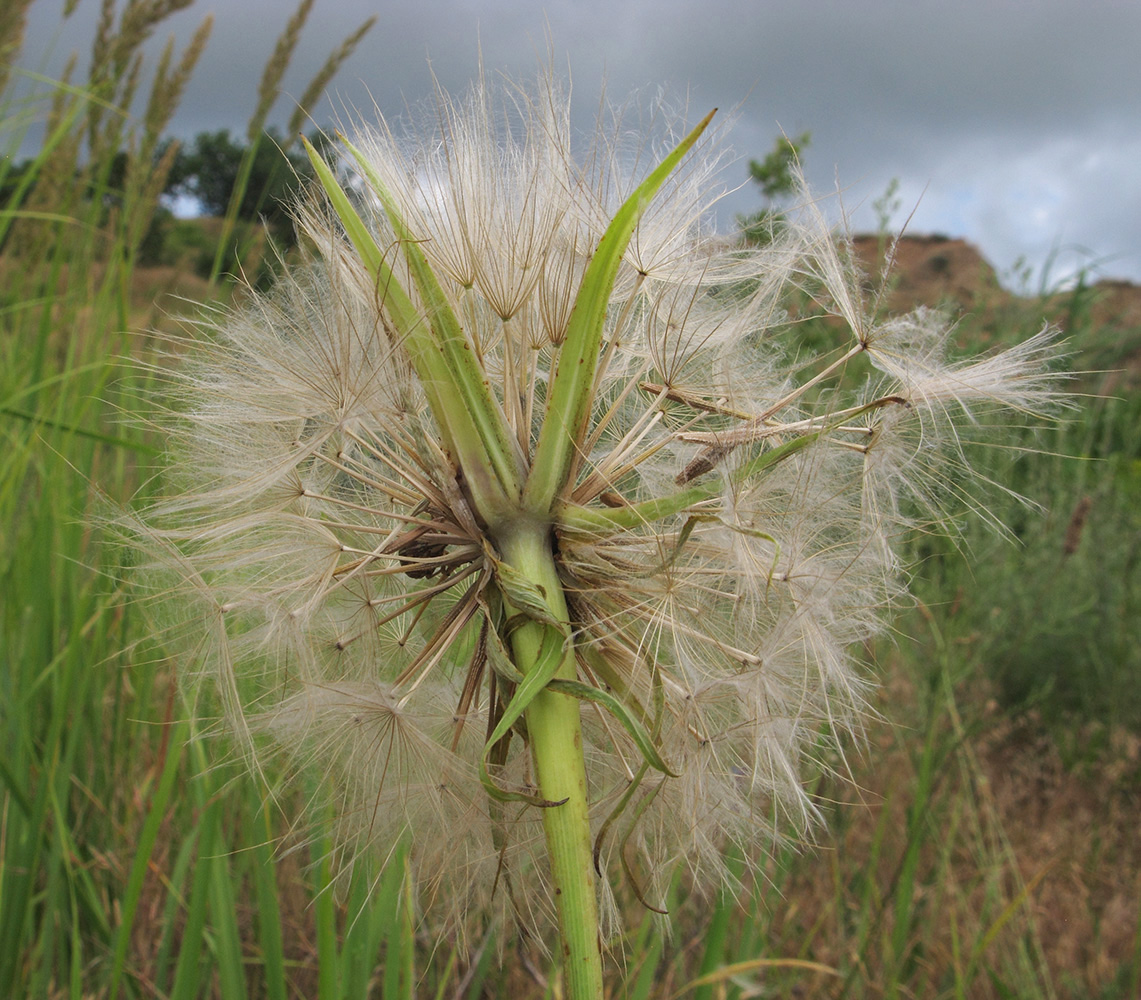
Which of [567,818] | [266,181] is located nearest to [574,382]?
[567,818]

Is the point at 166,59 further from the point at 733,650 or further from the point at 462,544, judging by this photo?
the point at 733,650

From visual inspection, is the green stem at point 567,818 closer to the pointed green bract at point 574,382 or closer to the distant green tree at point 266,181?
the pointed green bract at point 574,382

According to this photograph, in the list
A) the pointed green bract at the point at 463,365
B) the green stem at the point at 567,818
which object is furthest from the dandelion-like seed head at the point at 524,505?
the green stem at the point at 567,818

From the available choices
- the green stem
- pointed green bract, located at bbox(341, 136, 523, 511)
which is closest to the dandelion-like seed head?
pointed green bract, located at bbox(341, 136, 523, 511)

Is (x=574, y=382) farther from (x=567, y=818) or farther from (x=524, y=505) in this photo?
(x=567, y=818)

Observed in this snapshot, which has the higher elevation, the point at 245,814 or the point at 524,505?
the point at 524,505
